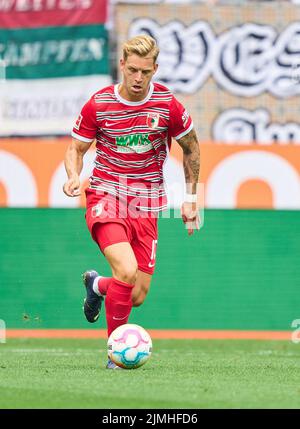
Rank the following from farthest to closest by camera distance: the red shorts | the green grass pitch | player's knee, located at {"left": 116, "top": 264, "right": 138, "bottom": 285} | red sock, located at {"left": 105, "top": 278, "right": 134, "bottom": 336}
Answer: the red shorts → red sock, located at {"left": 105, "top": 278, "right": 134, "bottom": 336} → player's knee, located at {"left": 116, "top": 264, "right": 138, "bottom": 285} → the green grass pitch

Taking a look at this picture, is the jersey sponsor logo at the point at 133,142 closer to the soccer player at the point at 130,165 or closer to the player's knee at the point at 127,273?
the soccer player at the point at 130,165

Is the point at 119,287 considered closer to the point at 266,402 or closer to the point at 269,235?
the point at 266,402

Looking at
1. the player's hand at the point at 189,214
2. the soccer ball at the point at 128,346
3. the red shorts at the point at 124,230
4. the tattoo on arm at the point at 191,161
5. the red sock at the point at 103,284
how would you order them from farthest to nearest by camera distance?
the red sock at the point at 103,284 < the tattoo on arm at the point at 191,161 < the player's hand at the point at 189,214 < the red shorts at the point at 124,230 < the soccer ball at the point at 128,346

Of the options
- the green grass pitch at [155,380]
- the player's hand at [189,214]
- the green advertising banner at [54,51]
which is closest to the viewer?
the green grass pitch at [155,380]

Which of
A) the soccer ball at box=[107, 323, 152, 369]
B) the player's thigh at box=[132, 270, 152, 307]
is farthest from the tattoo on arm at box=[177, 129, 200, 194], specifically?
the soccer ball at box=[107, 323, 152, 369]

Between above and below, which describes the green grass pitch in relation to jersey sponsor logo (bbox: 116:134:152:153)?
below

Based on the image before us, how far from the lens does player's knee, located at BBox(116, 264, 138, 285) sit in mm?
8867

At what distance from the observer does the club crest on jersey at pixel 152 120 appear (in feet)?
30.3

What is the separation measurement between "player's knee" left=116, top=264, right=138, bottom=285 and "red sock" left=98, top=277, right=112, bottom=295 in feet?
2.40

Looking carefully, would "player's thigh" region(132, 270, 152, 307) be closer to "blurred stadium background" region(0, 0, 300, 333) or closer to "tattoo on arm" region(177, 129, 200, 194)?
"tattoo on arm" region(177, 129, 200, 194)

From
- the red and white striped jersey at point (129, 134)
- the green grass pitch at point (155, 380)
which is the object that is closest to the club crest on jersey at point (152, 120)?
the red and white striped jersey at point (129, 134)

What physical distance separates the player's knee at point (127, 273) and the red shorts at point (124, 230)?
0.75 feet

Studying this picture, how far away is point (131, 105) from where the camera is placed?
921 cm
